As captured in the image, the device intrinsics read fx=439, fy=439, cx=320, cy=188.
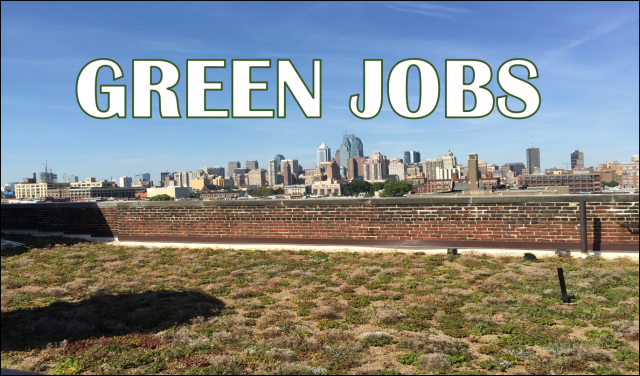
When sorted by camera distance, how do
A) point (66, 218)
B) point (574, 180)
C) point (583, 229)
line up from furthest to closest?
point (574, 180)
point (66, 218)
point (583, 229)

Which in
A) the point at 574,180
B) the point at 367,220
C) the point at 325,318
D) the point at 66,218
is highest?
the point at 574,180

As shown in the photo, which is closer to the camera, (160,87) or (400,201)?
(160,87)

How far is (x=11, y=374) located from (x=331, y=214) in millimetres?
11016

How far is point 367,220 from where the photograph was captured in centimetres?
1308

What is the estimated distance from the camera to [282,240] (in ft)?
45.8

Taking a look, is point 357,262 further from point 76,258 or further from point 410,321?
point 76,258

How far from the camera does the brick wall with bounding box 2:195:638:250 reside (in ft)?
35.4

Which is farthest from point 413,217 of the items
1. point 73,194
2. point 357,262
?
point 73,194

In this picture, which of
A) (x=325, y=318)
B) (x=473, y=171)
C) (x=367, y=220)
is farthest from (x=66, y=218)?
(x=473, y=171)

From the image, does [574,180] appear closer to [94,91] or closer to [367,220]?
[367,220]

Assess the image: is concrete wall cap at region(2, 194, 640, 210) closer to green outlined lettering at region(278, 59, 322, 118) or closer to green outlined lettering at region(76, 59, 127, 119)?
green outlined lettering at region(278, 59, 322, 118)

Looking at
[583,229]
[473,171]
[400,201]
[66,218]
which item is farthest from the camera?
[473,171]

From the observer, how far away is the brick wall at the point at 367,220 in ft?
35.4

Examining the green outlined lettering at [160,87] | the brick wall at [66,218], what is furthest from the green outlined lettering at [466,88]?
the brick wall at [66,218]
